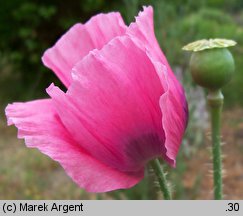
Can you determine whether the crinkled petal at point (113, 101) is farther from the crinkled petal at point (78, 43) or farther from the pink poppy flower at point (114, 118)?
the crinkled petal at point (78, 43)

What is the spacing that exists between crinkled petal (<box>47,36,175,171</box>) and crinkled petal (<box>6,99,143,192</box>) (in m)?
0.01

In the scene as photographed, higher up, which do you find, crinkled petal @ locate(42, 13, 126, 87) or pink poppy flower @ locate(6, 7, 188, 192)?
crinkled petal @ locate(42, 13, 126, 87)

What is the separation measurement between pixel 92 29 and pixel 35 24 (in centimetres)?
417

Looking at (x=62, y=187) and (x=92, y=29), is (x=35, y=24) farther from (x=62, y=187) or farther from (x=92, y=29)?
(x=92, y=29)

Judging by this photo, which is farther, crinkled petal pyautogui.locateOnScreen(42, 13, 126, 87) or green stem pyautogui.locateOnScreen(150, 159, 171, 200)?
crinkled petal pyautogui.locateOnScreen(42, 13, 126, 87)

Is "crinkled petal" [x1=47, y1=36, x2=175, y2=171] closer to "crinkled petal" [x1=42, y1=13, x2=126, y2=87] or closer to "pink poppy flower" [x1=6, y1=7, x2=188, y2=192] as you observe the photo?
"pink poppy flower" [x1=6, y1=7, x2=188, y2=192]

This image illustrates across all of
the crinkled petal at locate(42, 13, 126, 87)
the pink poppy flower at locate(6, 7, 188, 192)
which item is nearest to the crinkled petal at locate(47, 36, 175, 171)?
the pink poppy flower at locate(6, 7, 188, 192)

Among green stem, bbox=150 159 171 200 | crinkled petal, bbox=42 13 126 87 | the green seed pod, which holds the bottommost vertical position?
green stem, bbox=150 159 171 200

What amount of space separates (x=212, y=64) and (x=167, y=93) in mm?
71

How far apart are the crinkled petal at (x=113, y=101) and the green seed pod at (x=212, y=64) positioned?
5 centimetres

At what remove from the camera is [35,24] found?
191 inches

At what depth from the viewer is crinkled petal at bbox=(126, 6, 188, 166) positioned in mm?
640

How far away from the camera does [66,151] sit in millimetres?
637
